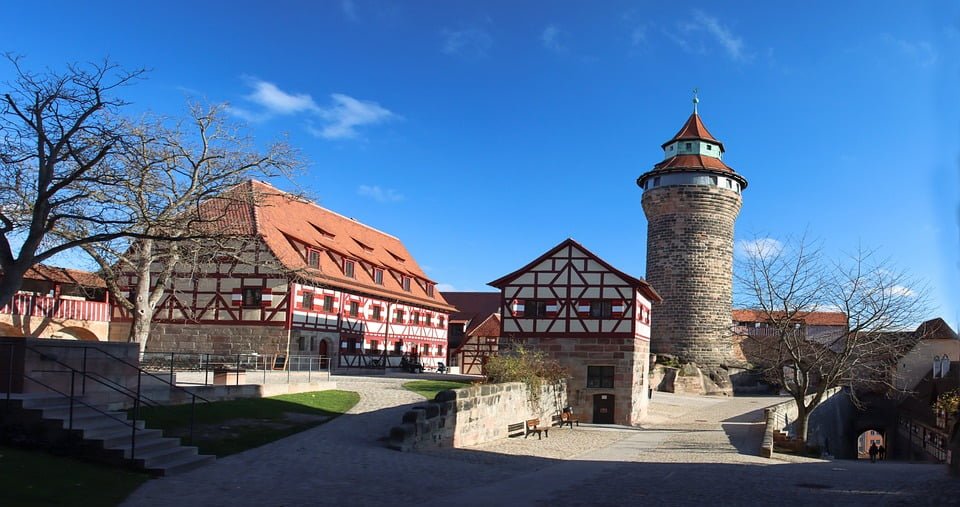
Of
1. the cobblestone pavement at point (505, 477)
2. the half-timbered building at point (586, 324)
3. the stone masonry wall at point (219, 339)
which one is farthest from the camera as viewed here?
the stone masonry wall at point (219, 339)

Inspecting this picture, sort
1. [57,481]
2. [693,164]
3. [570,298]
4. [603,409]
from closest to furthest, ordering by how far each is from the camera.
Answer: [57,481] → [603,409] → [570,298] → [693,164]

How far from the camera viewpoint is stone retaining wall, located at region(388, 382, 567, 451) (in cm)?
1553

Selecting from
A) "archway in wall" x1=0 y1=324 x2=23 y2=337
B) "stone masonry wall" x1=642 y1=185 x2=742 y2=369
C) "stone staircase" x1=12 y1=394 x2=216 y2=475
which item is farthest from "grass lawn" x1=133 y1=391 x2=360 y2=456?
"stone masonry wall" x1=642 y1=185 x2=742 y2=369

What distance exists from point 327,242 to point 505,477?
91.8 feet

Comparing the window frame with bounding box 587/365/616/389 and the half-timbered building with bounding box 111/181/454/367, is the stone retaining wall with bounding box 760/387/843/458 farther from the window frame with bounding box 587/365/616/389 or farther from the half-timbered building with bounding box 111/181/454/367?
the half-timbered building with bounding box 111/181/454/367

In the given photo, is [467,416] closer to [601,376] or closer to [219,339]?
[601,376]

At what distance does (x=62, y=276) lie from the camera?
109ft

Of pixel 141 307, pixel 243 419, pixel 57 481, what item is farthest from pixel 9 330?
pixel 57 481

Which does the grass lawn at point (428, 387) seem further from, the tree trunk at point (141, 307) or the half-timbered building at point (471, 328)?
the half-timbered building at point (471, 328)

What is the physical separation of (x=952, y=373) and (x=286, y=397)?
32.1 meters

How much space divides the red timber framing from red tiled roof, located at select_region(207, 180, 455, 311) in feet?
26.3

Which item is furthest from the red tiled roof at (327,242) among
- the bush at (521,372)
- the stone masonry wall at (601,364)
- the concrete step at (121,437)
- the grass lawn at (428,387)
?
the concrete step at (121,437)

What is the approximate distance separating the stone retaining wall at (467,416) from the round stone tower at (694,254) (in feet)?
80.5

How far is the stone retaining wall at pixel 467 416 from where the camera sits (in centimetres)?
1553
